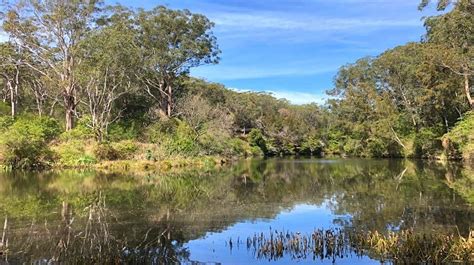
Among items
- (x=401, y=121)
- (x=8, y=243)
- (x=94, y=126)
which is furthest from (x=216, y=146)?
(x=8, y=243)

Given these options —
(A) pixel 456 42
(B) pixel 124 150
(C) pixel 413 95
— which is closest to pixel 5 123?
(B) pixel 124 150

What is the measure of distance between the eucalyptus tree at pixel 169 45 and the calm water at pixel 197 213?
23972mm

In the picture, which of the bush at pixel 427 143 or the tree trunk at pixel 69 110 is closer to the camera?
the tree trunk at pixel 69 110

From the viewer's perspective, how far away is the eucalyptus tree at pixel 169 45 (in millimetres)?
45750

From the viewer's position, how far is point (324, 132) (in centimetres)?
7669

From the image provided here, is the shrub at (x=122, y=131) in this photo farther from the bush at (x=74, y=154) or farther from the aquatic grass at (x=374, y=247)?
the aquatic grass at (x=374, y=247)

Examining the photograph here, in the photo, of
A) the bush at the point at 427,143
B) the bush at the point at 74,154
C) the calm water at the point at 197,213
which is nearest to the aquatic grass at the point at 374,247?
the calm water at the point at 197,213

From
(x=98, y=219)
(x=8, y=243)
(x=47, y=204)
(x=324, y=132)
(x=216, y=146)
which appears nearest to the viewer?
(x=8, y=243)

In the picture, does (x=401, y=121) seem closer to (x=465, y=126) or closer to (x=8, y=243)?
(x=465, y=126)

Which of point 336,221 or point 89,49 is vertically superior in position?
point 89,49

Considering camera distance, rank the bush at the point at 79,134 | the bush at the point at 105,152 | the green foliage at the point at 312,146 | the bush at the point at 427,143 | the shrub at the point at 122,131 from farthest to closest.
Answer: the green foliage at the point at 312,146
the bush at the point at 427,143
the shrub at the point at 122,131
the bush at the point at 79,134
the bush at the point at 105,152

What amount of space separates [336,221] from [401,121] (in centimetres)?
4551

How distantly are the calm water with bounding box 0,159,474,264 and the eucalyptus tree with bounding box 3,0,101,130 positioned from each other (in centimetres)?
1678

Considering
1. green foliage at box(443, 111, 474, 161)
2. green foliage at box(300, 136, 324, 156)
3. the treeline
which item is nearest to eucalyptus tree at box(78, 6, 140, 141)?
the treeline
